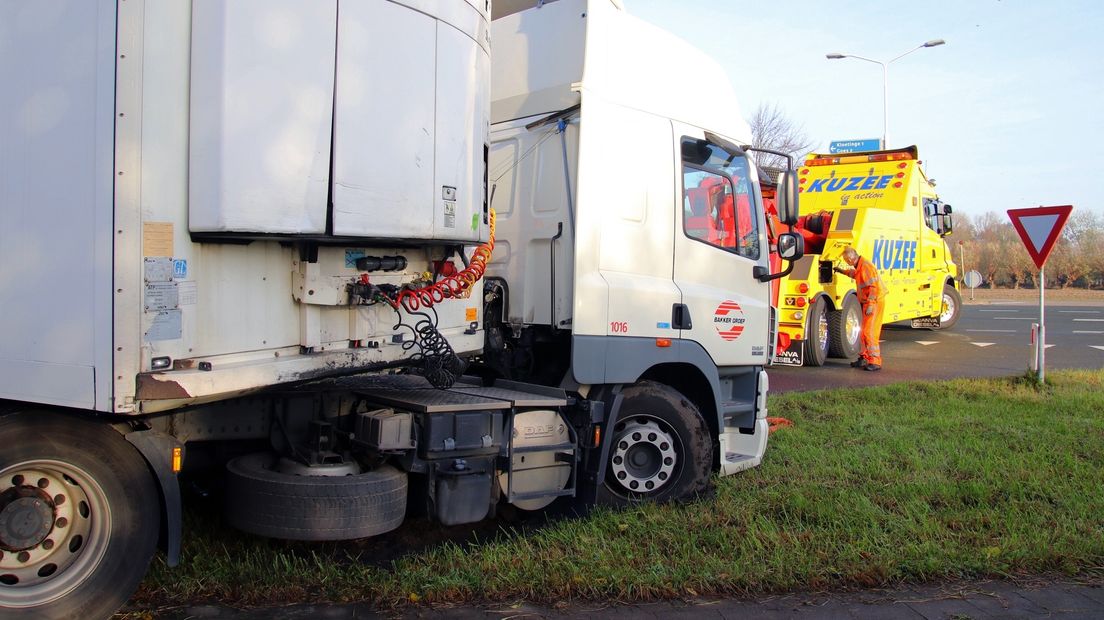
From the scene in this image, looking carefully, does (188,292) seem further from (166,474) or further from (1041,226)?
(1041,226)

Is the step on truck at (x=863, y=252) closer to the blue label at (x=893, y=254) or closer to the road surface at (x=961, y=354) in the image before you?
the blue label at (x=893, y=254)

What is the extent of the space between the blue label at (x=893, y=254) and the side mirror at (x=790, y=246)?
9.05 meters

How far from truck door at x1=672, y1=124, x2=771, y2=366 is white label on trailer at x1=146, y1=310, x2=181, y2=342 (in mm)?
3274

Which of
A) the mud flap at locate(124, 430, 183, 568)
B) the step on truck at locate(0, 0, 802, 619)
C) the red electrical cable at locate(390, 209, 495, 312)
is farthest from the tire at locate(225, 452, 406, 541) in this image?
the red electrical cable at locate(390, 209, 495, 312)

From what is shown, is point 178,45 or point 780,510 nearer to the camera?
point 178,45

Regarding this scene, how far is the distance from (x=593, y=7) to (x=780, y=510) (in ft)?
11.0

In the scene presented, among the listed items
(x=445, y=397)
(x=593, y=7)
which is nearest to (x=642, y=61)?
(x=593, y=7)

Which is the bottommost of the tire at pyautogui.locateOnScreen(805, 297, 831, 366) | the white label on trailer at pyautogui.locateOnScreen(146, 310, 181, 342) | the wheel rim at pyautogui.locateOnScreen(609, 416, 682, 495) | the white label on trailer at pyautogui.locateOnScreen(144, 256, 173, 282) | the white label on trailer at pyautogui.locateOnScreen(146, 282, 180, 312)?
the wheel rim at pyautogui.locateOnScreen(609, 416, 682, 495)

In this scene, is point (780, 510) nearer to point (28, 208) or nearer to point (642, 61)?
point (642, 61)

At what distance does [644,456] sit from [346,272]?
2.46m

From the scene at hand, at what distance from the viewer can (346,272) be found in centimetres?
411

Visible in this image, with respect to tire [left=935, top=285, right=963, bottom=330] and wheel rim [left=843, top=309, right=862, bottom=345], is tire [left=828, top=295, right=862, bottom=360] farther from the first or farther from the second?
tire [left=935, top=285, right=963, bottom=330]

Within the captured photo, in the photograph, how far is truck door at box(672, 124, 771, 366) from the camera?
5809 mm

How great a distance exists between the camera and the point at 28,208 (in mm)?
3350
